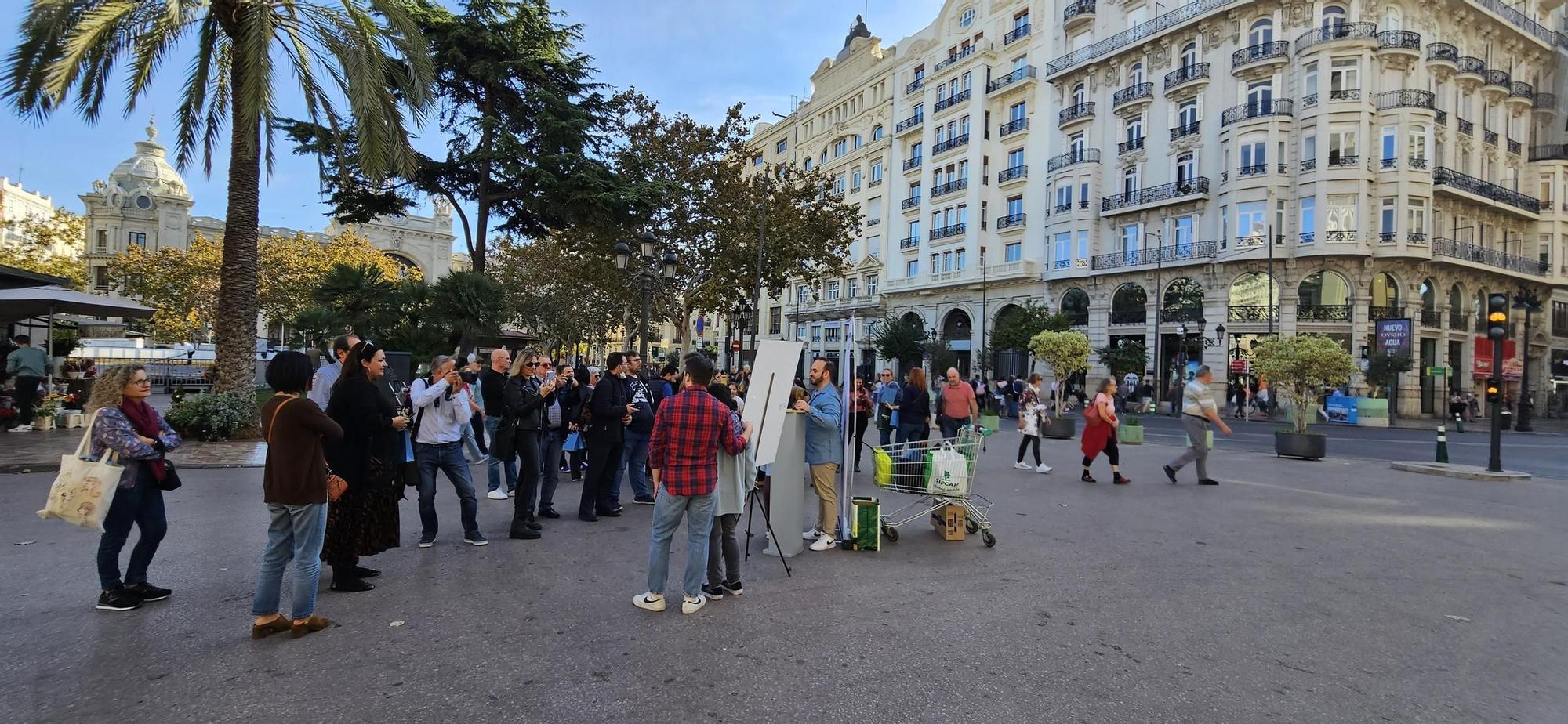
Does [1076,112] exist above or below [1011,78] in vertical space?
below

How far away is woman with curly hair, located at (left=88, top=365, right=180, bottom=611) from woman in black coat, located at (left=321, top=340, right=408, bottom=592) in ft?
2.84

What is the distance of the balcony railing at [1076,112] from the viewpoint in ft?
129

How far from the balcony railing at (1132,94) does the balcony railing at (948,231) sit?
10.5 m

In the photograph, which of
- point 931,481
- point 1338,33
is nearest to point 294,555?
point 931,481

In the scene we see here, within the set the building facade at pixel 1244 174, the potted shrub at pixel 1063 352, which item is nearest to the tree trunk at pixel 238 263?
the building facade at pixel 1244 174

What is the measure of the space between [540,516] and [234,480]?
448 centimetres

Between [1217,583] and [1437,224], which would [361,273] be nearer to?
[1217,583]

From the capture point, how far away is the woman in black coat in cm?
476

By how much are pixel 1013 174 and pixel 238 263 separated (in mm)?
39279

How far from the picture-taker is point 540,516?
24.9 feet

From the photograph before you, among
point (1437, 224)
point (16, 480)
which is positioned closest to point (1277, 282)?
point (1437, 224)

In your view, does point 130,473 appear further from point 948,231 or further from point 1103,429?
point 948,231

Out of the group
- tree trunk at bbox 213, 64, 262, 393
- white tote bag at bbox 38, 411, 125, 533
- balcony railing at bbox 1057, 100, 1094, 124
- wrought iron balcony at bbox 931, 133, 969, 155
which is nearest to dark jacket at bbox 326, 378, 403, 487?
white tote bag at bbox 38, 411, 125, 533

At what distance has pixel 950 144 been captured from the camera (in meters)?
46.2
